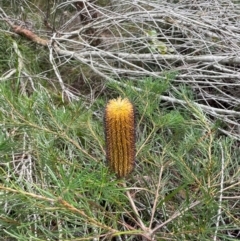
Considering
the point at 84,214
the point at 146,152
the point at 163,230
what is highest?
the point at 84,214

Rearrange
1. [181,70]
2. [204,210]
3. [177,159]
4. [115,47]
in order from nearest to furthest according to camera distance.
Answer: [204,210], [177,159], [181,70], [115,47]

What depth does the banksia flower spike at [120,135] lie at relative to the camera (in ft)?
3.80

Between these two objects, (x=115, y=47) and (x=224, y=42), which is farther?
(x=115, y=47)

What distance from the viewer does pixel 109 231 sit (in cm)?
108

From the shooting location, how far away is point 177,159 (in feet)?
4.11

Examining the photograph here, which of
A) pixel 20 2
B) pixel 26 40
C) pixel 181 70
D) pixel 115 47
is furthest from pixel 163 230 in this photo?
pixel 20 2

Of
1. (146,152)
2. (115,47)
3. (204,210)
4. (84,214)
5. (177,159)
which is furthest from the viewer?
(115,47)

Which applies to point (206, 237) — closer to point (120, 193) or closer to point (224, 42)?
point (120, 193)

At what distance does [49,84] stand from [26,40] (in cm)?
41

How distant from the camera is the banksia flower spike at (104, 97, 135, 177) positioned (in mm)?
1158

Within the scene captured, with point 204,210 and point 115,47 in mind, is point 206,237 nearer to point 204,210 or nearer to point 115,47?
point 204,210

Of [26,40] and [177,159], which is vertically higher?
[177,159]

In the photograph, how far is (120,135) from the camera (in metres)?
1.17

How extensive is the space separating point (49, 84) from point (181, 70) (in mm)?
607
